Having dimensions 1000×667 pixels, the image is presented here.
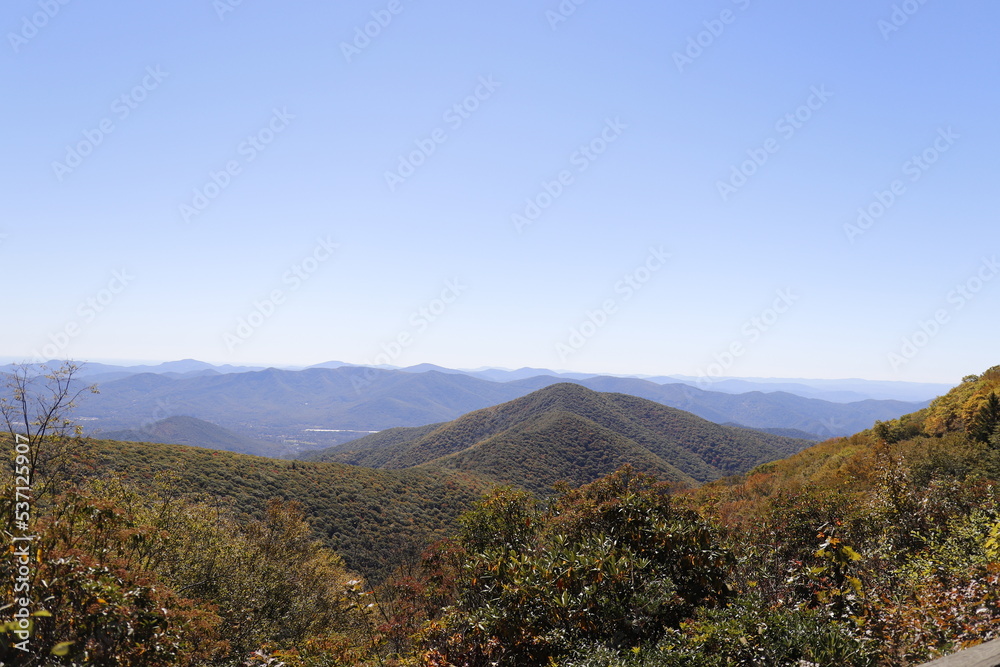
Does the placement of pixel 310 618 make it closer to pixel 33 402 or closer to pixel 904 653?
pixel 33 402

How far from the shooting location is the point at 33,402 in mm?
6609

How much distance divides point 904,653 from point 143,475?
42.5 m

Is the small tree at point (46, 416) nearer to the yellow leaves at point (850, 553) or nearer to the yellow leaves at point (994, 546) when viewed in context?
the yellow leaves at point (850, 553)

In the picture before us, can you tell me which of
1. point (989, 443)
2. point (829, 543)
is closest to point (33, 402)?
point (829, 543)

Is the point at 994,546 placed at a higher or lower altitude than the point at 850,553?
lower

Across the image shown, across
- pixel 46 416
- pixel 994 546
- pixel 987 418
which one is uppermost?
pixel 46 416

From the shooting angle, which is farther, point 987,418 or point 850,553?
point 987,418

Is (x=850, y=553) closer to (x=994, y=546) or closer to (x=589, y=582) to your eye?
(x=994, y=546)

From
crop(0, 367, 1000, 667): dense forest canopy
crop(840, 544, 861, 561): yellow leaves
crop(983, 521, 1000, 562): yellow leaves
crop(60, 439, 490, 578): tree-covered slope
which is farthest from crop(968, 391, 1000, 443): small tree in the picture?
crop(60, 439, 490, 578): tree-covered slope

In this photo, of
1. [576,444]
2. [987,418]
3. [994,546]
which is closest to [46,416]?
[994,546]

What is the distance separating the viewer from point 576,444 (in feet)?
295

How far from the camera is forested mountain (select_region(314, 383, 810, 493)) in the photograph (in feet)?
262

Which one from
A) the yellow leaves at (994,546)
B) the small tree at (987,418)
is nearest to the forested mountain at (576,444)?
the small tree at (987,418)

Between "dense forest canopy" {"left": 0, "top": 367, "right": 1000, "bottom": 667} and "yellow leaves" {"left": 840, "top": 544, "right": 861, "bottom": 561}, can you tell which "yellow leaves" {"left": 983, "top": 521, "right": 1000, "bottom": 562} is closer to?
"dense forest canopy" {"left": 0, "top": 367, "right": 1000, "bottom": 667}
